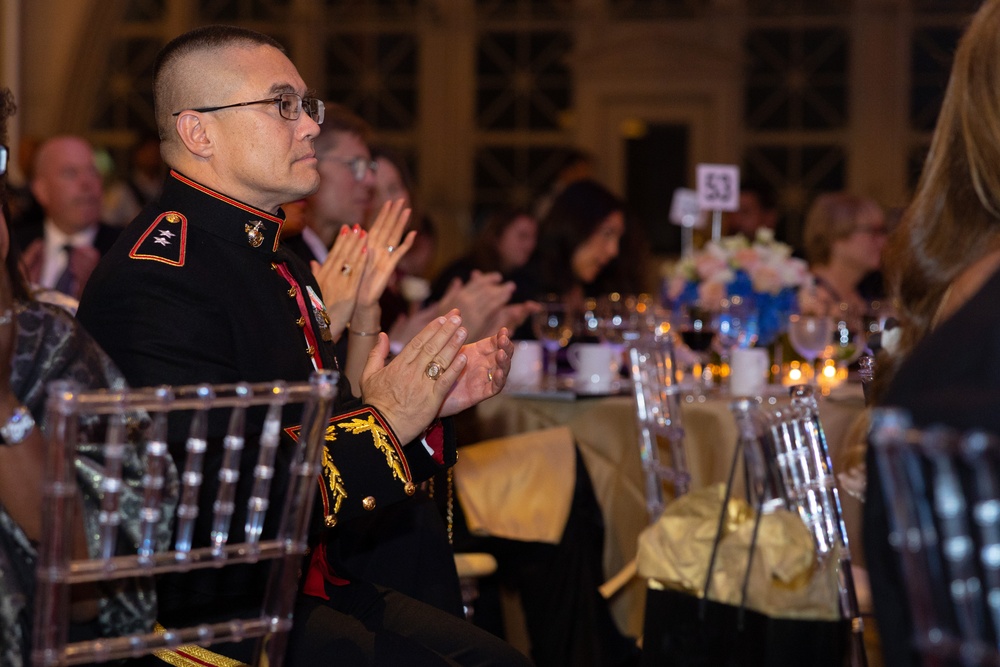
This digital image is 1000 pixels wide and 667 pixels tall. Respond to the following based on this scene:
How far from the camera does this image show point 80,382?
1.50m

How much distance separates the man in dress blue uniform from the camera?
182 cm

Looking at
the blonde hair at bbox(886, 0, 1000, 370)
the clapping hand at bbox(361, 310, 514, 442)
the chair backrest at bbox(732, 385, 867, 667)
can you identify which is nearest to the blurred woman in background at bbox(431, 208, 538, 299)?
the chair backrest at bbox(732, 385, 867, 667)

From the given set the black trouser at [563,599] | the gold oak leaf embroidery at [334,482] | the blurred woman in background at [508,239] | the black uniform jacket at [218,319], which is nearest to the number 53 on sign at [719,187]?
the blurred woman in background at [508,239]

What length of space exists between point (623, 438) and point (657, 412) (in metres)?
0.53

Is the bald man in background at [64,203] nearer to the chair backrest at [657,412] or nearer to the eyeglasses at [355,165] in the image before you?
the eyeglasses at [355,165]

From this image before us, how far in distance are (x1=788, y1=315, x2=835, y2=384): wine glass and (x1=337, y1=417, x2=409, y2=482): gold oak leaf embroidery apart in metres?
2.00

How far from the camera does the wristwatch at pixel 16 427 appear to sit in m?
1.40

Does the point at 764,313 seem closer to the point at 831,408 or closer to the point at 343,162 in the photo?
the point at 831,408

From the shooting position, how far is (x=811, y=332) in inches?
140

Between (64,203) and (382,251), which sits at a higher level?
(64,203)

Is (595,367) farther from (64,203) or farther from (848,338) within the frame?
(64,203)

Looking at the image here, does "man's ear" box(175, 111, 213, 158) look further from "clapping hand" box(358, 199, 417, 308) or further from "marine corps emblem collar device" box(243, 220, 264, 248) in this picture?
"clapping hand" box(358, 199, 417, 308)

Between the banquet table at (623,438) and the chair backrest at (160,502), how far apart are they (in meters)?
1.93

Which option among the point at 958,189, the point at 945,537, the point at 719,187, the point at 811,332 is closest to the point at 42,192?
the point at 719,187
